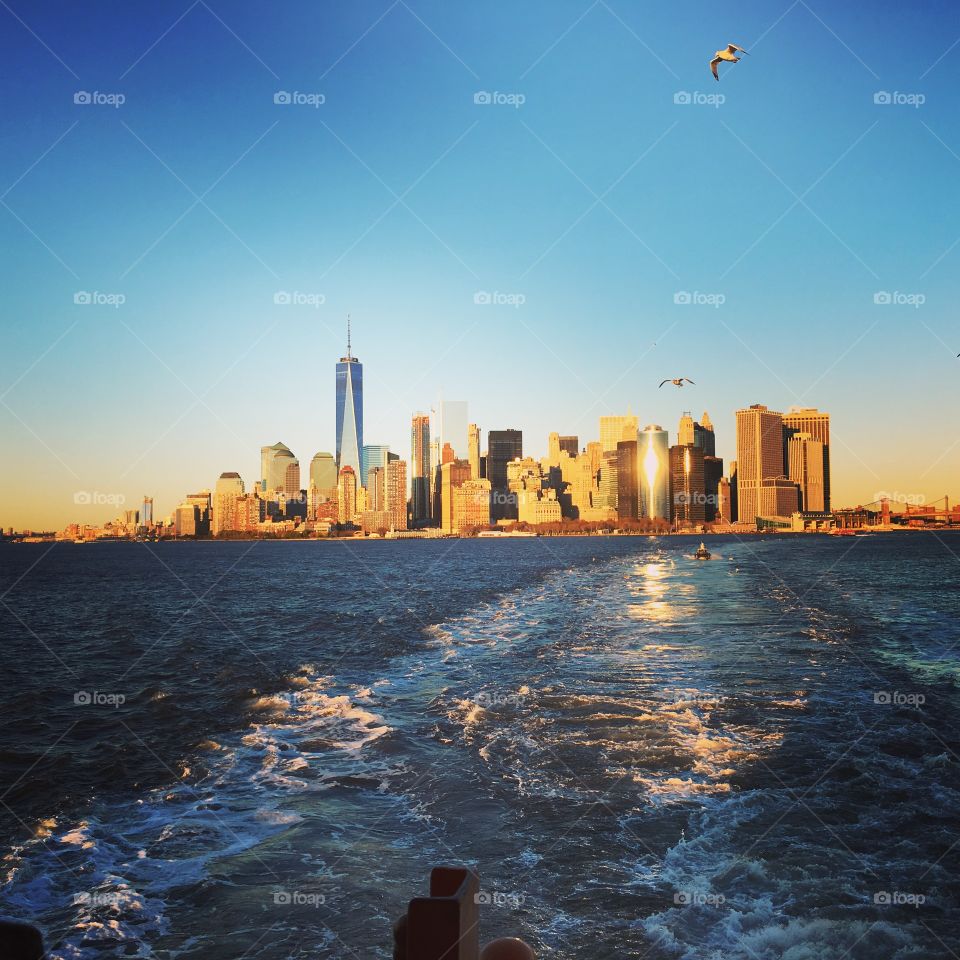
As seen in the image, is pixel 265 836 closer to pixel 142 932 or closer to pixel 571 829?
pixel 142 932

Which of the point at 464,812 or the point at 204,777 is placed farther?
the point at 204,777

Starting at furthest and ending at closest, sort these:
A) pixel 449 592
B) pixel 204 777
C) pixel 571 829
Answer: pixel 449 592 < pixel 204 777 < pixel 571 829

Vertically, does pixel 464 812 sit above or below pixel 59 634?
above

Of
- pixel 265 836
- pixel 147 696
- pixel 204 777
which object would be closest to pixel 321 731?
pixel 204 777

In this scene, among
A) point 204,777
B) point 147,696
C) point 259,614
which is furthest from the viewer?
point 259,614

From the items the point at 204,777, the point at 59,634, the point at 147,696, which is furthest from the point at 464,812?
the point at 59,634

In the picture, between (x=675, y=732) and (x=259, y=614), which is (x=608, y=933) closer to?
(x=675, y=732)
